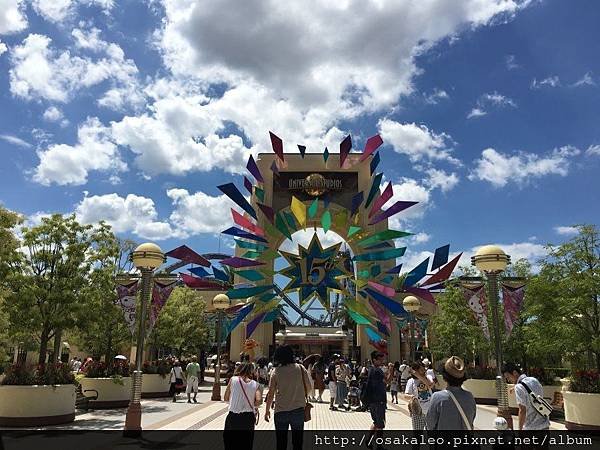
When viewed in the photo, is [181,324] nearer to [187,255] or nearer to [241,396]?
[187,255]

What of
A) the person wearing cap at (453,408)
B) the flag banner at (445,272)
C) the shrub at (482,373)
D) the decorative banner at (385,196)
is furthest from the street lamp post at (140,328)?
the shrub at (482,373)

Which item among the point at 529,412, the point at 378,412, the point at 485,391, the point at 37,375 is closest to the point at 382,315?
the point at 485,391

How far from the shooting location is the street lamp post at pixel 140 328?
1108 centimetres

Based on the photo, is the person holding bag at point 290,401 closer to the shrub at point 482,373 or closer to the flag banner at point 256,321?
the shrub at point 482,373

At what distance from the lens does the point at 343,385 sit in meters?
17.9

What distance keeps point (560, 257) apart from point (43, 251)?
16128 mm

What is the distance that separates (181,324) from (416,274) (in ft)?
49.7

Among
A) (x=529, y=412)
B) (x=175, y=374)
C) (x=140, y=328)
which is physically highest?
(x=140, y=328)

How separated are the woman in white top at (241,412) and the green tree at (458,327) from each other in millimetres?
20007

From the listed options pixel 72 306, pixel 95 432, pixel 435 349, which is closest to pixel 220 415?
pixel 95 432

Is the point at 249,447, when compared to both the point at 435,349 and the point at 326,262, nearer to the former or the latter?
the point at 326,262

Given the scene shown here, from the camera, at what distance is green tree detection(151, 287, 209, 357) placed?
2527 centimetres

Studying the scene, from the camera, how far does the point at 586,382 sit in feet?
42.1

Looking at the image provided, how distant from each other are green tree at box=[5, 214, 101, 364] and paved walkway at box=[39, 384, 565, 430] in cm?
266
